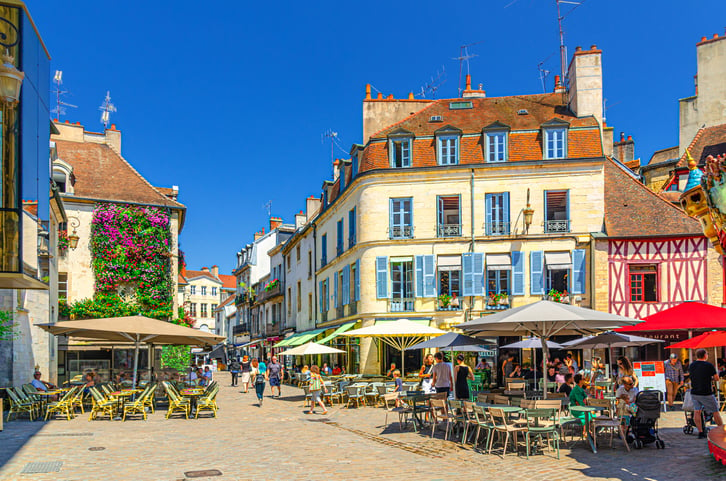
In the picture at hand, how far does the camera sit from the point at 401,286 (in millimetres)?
24797

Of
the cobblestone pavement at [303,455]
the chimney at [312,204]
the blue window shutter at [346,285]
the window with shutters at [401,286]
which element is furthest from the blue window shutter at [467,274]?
the chimney at [312,204]

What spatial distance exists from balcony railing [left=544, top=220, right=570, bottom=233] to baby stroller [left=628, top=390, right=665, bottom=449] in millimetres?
14089

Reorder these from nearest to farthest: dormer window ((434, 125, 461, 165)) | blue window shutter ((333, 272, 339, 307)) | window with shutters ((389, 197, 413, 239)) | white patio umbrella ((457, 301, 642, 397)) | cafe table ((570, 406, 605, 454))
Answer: cafe table ((570, 406, 605, 454)) < white patio umbrella ((457, 301, 642, 397)) < dormer window ((434, 125, 461, 165)) < window with shutters ((389, 197, 413, 239)) < blue window shutter ((333, 272, 339, 307))

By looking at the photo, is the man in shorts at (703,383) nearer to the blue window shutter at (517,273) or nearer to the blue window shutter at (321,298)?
the blue window shutter at (517,273)

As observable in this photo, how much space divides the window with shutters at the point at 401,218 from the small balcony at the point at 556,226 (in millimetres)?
4694

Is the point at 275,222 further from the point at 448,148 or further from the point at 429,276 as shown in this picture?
the point at 429,276

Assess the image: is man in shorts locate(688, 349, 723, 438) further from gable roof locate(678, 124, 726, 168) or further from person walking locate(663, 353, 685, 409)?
gable roof locate(678, 124, 726, 168)

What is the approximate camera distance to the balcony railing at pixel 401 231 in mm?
24812

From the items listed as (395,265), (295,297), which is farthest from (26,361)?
(295,297)

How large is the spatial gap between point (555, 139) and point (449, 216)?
4.53m

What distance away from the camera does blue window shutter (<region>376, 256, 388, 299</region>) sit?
2478cm

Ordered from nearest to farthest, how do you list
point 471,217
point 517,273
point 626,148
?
point 517,273 → point 471,217 → point 626,148

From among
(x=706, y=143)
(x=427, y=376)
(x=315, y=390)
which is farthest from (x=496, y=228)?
(x=706, y=143)

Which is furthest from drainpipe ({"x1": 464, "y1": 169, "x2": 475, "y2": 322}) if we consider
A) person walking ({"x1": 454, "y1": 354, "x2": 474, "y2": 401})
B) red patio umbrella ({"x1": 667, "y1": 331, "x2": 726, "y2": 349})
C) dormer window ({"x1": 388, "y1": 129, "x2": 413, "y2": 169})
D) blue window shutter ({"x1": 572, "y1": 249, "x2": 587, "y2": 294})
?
person walking ({"x1": 454, "y1": 354, "x2": 474, "y2": 401})
